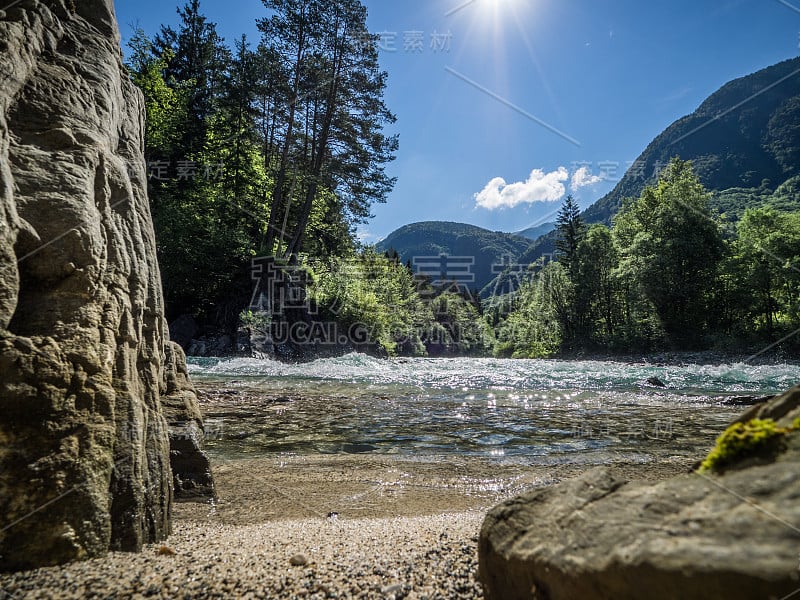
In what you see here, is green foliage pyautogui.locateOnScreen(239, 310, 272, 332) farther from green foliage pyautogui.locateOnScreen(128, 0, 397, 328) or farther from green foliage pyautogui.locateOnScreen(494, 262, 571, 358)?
green foliage pyautogui.locateOnScreen(494, 262, 571, 358)

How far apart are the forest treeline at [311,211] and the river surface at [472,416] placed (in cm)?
899

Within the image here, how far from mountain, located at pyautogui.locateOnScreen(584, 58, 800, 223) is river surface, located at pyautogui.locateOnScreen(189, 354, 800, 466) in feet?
240

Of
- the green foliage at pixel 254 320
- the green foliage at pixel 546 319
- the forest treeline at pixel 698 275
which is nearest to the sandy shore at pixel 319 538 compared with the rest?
the green foliage at pixel 254 320

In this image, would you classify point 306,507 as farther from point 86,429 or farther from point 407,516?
point 86,429

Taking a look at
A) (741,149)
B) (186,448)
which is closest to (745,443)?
(186,448)

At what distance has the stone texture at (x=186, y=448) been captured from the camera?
3691 millimetres

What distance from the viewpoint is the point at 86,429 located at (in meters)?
2.22

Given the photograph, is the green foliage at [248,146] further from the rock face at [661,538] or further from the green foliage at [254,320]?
the rock face at [661,538]

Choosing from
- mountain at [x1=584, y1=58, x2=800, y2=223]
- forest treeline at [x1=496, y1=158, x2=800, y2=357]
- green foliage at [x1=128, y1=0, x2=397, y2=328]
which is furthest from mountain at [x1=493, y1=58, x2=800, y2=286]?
green foliage at [x1=128, y1=0, x2=397, y2=328]

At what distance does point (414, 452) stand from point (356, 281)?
22.2 meters

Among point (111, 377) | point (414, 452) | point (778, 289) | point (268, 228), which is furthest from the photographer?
point (778, 289)

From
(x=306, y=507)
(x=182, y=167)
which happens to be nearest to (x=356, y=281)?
(x=182, y=167)

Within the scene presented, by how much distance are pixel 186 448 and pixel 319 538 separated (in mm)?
1736

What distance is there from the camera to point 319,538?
2.84m
